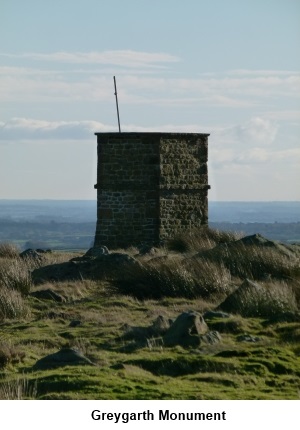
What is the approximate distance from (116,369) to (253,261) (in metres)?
6.60

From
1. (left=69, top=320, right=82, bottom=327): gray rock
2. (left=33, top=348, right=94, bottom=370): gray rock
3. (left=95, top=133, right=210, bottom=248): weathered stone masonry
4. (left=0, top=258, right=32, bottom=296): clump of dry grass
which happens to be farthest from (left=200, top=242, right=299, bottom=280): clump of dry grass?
(left=95, top=133, right=210, bottom=248): weathered stone masonry

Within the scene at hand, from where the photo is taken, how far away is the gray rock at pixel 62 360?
10430mm

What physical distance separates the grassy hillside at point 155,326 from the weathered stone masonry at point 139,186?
6.88 m

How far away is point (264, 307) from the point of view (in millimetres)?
13203

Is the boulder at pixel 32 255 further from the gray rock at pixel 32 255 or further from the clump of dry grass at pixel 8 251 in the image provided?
the clump of dry grass at pixel 8 251

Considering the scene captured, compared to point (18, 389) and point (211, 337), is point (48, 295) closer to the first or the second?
point (211, 337)

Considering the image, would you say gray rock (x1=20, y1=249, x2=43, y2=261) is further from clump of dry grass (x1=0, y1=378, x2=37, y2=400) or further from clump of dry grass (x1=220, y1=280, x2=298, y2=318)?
clump of dry grass (x1=0, y1=378, x2=37, y2=400)

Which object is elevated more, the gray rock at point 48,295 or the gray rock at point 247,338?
the gray rock at point 48,295

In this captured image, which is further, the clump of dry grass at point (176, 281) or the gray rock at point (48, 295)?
the gray rock at point (48, 295)

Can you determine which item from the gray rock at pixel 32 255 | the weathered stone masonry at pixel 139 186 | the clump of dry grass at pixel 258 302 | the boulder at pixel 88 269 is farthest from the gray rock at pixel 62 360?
the weathered stone masonry at pixel 139 186

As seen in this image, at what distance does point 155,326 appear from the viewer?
11820mm

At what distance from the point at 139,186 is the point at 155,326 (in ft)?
49.2

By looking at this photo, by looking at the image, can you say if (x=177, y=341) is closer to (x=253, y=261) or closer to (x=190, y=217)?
(x=253, y=261)

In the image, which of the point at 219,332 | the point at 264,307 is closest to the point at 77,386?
the point at 219,332
